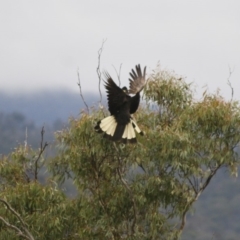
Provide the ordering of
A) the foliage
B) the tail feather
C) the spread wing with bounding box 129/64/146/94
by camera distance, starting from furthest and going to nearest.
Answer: the foliage
the spread wing with bounding box 129/64/146/94
the tail feather

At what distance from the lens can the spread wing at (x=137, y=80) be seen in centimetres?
653

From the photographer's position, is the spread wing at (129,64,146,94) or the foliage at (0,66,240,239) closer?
the spread wing at (129,64,146,94)

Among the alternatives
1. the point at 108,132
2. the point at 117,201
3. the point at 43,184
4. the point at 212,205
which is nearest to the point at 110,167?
the point at 117,201

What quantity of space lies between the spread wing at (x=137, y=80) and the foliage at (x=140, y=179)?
773 mm

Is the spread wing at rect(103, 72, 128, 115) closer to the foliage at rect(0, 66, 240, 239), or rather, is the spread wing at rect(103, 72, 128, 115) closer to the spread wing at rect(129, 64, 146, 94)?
the spread wing at rect(129, 64, 146, 94)

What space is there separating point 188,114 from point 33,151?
195 centimetres

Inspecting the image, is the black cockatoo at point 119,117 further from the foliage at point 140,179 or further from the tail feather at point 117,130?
the foliage at point 140,179

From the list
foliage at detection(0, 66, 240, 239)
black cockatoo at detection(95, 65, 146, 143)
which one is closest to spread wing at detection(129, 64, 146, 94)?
black cockatoo at detection(95, 65, 146, 143)

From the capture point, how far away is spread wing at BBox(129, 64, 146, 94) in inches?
257

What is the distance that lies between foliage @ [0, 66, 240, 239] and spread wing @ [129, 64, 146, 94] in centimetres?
77

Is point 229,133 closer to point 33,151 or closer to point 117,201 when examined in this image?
point 117,201

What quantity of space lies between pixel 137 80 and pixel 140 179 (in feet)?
4.35

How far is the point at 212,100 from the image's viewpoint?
7508 mm

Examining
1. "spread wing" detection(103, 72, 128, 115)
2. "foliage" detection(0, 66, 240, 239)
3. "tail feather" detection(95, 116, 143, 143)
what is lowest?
"foliage" detection(0, 66, 240, 239)
